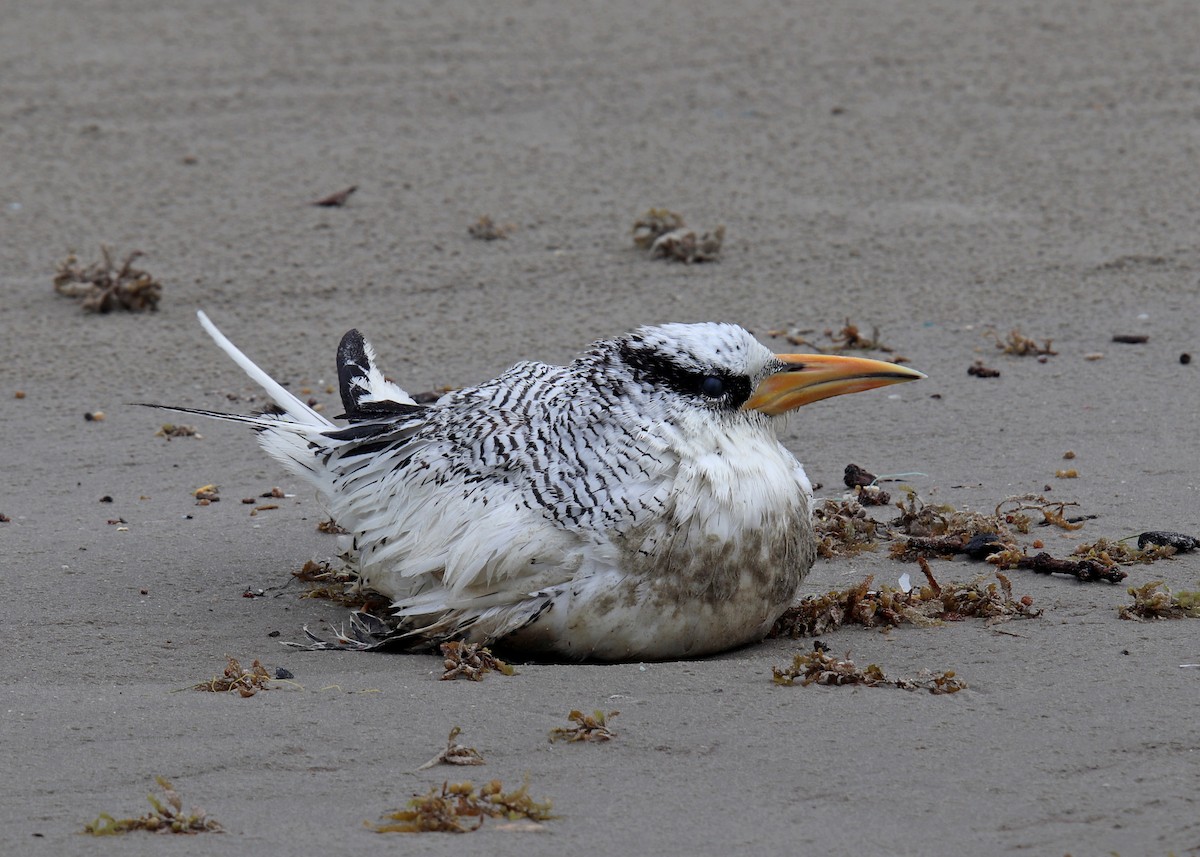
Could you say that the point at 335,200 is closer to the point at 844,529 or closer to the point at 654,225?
the point at 654,225

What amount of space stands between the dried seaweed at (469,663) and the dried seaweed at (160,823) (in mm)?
1237

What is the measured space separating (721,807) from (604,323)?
6053mm

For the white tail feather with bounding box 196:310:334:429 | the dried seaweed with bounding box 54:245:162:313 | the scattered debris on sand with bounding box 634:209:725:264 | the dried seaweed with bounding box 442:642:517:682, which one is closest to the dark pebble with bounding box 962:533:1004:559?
the dried seaweed with bounding box 442:642:517:682

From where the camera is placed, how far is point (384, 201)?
12430 millimetres

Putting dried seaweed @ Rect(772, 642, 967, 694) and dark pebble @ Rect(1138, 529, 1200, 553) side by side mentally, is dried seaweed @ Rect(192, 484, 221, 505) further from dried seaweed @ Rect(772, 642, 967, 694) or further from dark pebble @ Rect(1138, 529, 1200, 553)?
dark pebble @ Rect(1138, 529, 1200, 553)

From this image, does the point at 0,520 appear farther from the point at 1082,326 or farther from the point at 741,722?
the point at 1082,326

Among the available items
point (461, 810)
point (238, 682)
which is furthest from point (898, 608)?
point (238, 682)

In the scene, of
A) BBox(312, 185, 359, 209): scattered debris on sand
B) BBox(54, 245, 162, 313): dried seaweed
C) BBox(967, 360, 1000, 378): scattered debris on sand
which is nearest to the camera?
BBox(967, 360, 1000, 378): scattered debris on sand

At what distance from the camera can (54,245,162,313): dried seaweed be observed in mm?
10492

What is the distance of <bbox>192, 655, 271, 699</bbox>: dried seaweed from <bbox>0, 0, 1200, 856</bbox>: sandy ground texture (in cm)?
8

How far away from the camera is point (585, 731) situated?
190 inches

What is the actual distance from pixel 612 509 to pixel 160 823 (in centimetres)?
184

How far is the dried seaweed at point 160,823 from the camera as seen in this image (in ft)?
13.9

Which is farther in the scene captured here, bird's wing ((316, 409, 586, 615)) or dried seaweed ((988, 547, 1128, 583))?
dried seaweed ((988, 547, 1128, 583))
